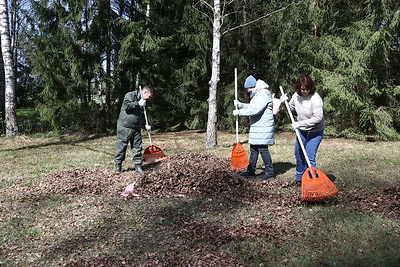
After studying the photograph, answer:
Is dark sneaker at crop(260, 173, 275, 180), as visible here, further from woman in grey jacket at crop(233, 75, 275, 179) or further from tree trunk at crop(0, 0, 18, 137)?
tree trunk at crop(0, 0, 18, 137)

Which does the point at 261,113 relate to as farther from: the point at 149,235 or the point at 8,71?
the point at 8,71

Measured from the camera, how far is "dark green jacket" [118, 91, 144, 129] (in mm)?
6172

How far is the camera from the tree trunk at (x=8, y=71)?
1053 cm

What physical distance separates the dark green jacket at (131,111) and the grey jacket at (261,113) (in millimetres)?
1949

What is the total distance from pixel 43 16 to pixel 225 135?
308 inches

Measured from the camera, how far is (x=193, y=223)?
13.3 ft

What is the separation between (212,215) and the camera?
435 centimetres

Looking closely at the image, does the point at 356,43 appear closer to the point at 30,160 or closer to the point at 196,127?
the point at 196,127

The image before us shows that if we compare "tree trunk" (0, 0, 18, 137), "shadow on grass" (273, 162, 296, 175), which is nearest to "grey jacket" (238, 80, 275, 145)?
"shadow on grass" (273, 162, 296, 175)

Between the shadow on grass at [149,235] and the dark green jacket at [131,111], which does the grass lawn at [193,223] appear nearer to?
the shadow on grass at [149,235]

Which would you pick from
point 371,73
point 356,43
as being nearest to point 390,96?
point 371,73

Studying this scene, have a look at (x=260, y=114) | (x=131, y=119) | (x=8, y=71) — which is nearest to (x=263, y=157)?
(x=260, y=114)

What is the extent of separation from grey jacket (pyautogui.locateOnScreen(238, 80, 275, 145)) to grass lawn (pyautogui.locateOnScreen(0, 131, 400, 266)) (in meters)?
0.76

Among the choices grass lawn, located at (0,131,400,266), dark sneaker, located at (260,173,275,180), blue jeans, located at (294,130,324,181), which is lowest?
grass lawn, located at (0,131,400,266)
